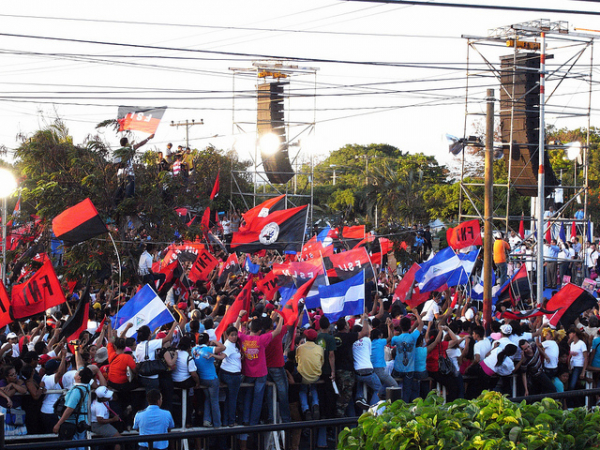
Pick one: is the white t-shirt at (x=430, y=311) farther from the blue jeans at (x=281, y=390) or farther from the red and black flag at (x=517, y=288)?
the blue jeans at (x=281, y=390)

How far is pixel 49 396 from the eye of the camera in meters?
8.70

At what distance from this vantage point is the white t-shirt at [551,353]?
11445mm

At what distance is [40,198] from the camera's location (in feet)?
57.9

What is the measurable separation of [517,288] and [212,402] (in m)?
9.86

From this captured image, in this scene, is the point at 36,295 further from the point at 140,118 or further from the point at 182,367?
the point at 140,118

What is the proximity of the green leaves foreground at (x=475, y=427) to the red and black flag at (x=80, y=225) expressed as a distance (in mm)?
8470

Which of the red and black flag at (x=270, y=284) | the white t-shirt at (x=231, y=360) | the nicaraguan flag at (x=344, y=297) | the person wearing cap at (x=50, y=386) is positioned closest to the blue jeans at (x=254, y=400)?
the white t-shirt at (x=231, y=360)

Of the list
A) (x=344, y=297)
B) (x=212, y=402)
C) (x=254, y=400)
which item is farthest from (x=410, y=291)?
(x=212, y=402)

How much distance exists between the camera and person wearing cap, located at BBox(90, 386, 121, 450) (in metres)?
8.62

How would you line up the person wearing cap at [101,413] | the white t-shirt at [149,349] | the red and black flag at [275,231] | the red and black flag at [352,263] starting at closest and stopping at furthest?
1. the person wearing cap at [101,413]
2. the white t-shirt at [149,349]
3. the red and black flag at [352,263]
4. the red and black flag at [275,231]

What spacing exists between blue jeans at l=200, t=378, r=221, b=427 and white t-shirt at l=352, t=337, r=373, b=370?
2071mm

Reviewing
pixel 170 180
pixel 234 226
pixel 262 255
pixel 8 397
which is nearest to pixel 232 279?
pixel 170 180

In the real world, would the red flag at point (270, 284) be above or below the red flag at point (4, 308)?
below

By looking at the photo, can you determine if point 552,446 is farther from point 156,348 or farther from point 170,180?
point 170,180
